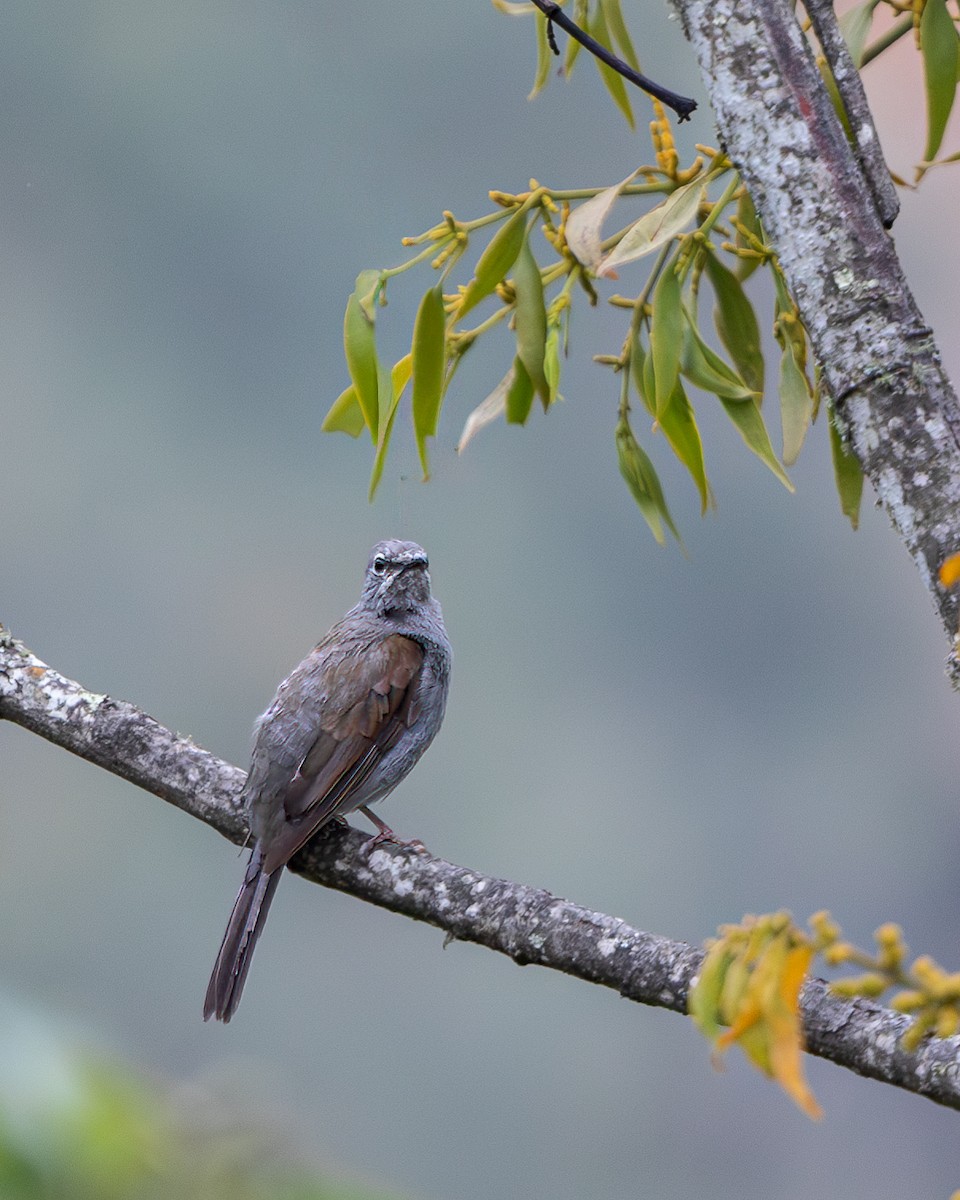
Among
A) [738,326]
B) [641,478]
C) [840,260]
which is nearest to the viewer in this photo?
[840,260]

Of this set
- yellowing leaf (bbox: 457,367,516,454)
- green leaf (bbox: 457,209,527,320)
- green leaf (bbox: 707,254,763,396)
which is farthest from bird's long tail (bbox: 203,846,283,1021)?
green leaf (bbox: 707,254,763,396)

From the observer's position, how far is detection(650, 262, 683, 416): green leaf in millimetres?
2025

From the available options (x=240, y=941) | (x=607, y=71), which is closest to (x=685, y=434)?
(x=607, y=71)

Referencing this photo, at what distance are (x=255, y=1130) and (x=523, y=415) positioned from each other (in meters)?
1.36

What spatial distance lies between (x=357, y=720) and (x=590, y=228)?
1.40 metres

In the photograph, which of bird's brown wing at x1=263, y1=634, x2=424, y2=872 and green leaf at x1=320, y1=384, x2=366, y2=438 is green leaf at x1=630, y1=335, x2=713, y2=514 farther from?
bird's brown wing at x1=263, y1=634, x2=424, y2=872

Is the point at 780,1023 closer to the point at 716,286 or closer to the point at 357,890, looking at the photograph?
the point at 357,890

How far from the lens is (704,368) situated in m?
2.24

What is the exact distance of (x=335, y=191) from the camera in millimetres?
18750

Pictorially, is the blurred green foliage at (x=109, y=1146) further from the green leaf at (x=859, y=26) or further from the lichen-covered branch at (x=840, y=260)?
the green leaf at (x=859, y=26)

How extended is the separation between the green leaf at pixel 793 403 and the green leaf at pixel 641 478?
25 cm

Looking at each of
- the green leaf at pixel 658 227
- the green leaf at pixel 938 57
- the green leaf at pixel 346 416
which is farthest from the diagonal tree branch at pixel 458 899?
the green leaf at pixel 938 57

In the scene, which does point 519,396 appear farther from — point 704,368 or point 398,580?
point 398,580

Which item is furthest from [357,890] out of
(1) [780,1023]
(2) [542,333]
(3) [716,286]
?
(1) [780,1023]
